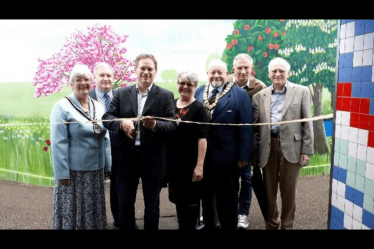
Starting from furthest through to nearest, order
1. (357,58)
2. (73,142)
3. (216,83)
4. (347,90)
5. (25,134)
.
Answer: (25,134)
(216,83)
(73,142)
(347,90)
(357,58)

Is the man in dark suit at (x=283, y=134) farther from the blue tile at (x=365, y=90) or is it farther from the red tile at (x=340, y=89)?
the blue tile at (x=365, y=90)

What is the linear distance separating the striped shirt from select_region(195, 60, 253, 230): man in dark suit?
9.0 inches

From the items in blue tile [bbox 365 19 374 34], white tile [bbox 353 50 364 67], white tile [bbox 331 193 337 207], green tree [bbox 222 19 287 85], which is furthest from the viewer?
green tree [bbox 222 19 287 85]

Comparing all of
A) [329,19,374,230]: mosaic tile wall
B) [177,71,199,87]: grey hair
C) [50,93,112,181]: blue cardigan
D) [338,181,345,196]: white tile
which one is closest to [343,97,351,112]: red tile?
[329,19,374,230]: mosaic tile wall

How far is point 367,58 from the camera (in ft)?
7.36

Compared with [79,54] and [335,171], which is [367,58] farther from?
[79,54]

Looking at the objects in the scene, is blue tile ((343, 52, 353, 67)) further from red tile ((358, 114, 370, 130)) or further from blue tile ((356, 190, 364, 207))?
blue tile ((356, 190, 364, 207))

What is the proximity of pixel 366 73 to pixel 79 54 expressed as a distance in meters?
3.87

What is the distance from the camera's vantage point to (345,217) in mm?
2545

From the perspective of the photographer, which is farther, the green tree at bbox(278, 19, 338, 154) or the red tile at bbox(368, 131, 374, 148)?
the green tree at bbox(278, 19, 338, 154)

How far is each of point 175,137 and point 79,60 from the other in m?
2.79

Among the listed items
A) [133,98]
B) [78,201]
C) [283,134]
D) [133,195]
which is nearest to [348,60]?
[283,134]

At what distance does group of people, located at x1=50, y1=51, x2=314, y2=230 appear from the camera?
8.60 feet
